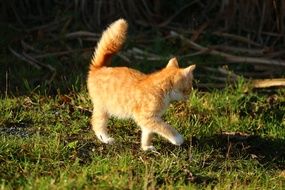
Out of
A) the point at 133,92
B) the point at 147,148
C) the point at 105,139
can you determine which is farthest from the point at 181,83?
the point at 105,139

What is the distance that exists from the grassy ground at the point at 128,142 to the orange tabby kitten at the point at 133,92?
219 millimetres

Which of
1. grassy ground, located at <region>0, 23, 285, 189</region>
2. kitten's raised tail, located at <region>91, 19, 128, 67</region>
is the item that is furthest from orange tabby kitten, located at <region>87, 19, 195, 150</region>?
grassy ground, located at <region>0, 23, 285, 189</region>

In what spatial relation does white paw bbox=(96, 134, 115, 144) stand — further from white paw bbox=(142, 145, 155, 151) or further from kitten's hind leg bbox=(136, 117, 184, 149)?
kitten's hind leg bbox=(136, 117, 184, 149)

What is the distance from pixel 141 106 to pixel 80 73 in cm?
224

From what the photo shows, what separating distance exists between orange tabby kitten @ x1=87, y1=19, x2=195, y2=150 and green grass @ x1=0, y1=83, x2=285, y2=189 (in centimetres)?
22

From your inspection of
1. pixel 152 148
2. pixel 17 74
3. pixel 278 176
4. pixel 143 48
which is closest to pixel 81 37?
pixel 143 48

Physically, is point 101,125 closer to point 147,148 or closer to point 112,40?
point 147,148

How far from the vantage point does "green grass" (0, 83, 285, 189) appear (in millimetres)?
5004

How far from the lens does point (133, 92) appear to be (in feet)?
18.3

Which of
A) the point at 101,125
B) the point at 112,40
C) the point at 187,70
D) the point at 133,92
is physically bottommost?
the point at 101,125

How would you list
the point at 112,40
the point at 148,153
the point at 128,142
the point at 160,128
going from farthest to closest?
the point at 128,142
the point at 112,40
the point at 148,153
the point at 160,128

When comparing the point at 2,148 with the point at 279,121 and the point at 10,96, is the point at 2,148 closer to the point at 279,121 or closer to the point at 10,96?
the point at 10,96

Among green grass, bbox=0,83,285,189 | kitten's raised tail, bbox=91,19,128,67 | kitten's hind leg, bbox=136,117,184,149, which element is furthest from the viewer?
kitten's raised tail, bbox=91,19,128,67

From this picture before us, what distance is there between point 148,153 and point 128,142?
0.40 meters
